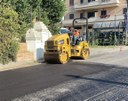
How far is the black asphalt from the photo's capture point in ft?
33.2

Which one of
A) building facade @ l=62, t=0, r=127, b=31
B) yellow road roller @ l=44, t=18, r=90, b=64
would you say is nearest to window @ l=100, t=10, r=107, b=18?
building facade @ l=62, t=0, r=127, b=31

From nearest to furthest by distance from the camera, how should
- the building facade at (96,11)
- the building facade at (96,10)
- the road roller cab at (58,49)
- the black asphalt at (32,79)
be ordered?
the black asphalt at (32,79) < the road roller cab at (58,49) < the building facade at (96,11) < the building facade at (96,10)

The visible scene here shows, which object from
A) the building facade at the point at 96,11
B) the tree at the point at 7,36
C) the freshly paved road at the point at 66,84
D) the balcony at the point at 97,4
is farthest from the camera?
the balcony at the point at 97,4

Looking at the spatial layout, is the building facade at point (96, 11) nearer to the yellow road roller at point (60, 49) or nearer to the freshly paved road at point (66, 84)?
the yellow road roller at point (60, 49)

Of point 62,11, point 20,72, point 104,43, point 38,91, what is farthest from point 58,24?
point 38,91

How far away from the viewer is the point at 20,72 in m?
14.3

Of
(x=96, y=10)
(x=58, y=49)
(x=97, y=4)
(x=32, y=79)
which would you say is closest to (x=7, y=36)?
(x=58, y=49)

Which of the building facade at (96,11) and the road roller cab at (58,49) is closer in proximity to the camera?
the road roller cab at (58,49)

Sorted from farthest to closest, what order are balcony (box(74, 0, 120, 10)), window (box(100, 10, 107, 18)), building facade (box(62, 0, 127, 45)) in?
window (box(100, 10, 107, 18))
balcony (box(74, 0, 120, 10))
building facade (box(62, 0, 127, 45))

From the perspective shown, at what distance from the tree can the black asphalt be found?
2185mm

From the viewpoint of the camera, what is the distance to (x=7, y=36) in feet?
55.2

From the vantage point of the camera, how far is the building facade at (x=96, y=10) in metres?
53.7

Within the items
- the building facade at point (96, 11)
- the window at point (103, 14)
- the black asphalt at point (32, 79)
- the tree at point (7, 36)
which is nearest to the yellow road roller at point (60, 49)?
the tree at point (7, 36)

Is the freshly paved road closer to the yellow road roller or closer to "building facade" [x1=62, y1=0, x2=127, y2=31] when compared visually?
the yellow road roller
